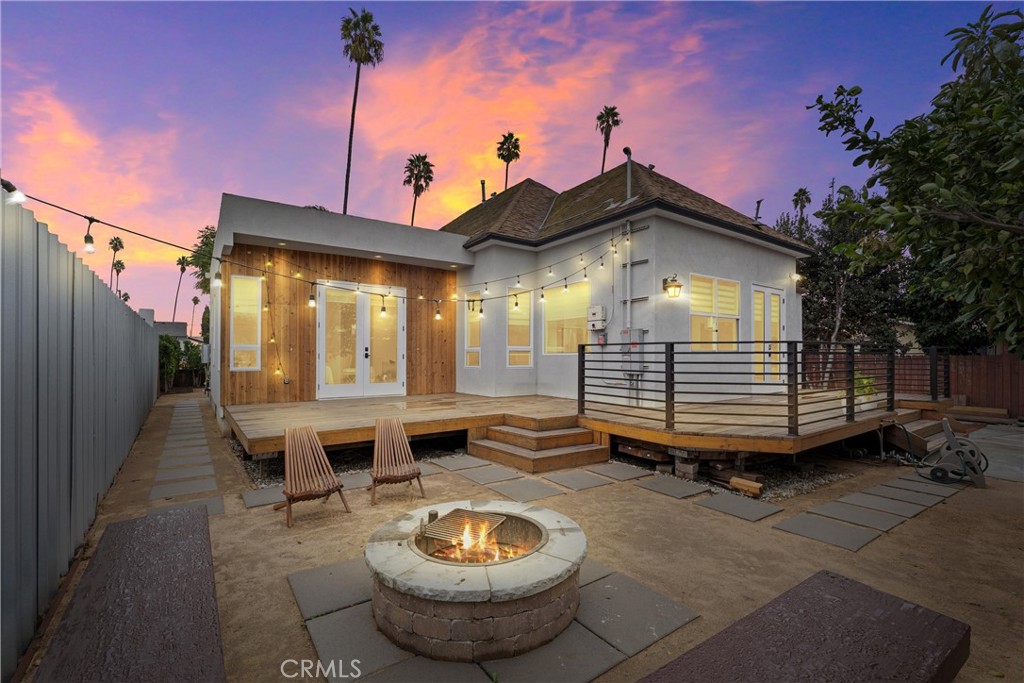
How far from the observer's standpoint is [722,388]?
28.3 ft

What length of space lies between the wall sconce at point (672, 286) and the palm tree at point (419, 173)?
2145 cm

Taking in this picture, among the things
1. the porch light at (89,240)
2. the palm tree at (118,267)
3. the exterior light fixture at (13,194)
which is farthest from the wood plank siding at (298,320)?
the palm tree at (118,267)

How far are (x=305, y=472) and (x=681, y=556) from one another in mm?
3660

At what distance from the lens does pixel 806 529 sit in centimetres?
404

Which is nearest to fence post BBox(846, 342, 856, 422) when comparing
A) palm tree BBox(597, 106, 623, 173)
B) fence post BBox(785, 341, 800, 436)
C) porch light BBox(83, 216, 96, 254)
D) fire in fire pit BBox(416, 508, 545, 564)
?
fence post BBox(785, 341, 800, 436)

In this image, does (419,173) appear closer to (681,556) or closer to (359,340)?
(359,340)

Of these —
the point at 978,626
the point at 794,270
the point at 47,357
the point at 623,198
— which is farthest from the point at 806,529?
the point at 794,270

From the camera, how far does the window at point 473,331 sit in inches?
410

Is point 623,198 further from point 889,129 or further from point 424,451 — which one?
point 889,129

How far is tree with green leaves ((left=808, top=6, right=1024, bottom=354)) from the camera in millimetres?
1834

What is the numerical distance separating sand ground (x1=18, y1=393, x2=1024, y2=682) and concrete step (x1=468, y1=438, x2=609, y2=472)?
88 cm

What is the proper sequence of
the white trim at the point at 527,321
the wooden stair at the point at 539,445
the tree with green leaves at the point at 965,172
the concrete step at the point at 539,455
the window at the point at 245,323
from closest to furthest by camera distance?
1. the tree with green leaves at the point at 965,172
2. the concrete step at the point at 539,455
3. the wooden stair at the point at 539,445
4. the window at the point at 245,323
5. the white trim at the point at 527,321

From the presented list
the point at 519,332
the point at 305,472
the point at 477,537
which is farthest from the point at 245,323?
the point at 477,537

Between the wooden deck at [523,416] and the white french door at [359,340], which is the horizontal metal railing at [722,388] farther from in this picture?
the white french door at [359,340]
